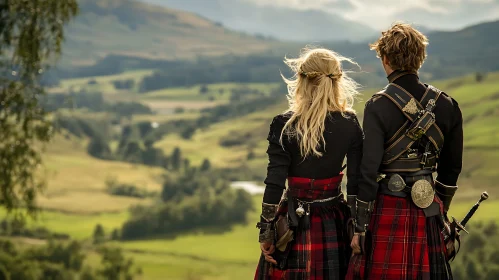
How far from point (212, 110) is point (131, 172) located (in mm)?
62402

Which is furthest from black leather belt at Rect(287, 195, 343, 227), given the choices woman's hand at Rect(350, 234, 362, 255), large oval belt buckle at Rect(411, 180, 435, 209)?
large oval belt buckle at Rect(411, 180, 435, 209)

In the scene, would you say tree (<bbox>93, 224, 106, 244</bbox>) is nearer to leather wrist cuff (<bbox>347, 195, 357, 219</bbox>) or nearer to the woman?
the woman

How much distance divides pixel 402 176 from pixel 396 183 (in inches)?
3.5

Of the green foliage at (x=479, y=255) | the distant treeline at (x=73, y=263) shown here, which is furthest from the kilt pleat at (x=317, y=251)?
the green foliage at (x=479, y=255)

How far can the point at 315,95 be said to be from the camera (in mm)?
5297

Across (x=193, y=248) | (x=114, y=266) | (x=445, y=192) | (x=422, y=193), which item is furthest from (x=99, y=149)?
(x=422, y=193)

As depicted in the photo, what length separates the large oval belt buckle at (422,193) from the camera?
511 cm

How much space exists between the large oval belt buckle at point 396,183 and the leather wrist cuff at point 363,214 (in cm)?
21

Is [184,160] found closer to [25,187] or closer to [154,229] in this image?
[154,229]

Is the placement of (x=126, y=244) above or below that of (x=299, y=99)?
below

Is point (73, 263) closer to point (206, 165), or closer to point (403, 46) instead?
point (403, 46)

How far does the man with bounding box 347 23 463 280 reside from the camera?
509 cm

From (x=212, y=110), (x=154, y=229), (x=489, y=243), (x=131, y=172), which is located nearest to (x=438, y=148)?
(x=489, y=243)

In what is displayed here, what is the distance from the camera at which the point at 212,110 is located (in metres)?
167
